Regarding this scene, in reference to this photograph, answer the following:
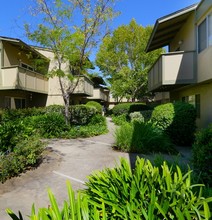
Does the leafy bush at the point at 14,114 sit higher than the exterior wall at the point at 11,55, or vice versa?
the exterior wall at the point at 11,55

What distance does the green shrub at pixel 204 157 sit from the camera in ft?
15.9

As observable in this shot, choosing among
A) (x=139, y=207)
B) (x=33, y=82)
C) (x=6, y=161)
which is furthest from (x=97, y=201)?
A: (x=33, y=82)

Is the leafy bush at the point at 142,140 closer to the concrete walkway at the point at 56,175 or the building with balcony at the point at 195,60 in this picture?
the concrete walkway at the point at 56,175

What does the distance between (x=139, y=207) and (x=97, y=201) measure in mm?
589

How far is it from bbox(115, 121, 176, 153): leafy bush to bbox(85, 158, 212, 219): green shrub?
5.89 m

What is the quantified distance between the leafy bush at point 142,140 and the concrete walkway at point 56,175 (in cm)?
47

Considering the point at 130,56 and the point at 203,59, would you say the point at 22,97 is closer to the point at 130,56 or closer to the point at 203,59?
the point at 203,59

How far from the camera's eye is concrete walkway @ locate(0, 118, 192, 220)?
5.24 m

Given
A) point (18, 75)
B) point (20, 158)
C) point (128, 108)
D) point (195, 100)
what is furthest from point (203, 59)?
point (128, 108)

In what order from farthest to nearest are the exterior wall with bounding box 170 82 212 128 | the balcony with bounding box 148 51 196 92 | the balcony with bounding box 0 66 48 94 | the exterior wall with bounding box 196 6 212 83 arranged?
the balcony with bounding box 0 66 48 94
the balcony with bounding box 148 51 196 92
the exterior wall with bounding box 170 82 212 128
the exterior wall with bounding box 196 6 212 83

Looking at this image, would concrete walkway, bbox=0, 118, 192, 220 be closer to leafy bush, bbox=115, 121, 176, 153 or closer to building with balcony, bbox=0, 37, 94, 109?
leafy bush, bbox=115, 121, 176, 153

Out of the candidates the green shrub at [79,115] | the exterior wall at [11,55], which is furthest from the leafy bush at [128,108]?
the exterior wall at [11,55]

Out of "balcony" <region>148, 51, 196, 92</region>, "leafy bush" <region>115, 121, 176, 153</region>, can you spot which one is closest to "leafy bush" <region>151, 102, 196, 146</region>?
"leafy bush" <region>115, 121, 176, 153</region>

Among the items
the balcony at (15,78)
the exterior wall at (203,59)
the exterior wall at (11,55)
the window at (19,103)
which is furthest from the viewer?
the window at (19,103)
